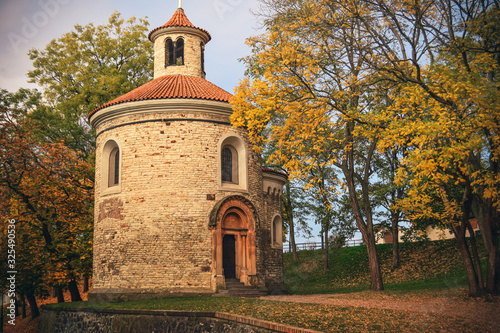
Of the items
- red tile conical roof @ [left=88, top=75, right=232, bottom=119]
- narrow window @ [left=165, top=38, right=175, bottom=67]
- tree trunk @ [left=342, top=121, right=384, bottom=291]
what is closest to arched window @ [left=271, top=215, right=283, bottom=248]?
tree trunk @ [left=342, top=121, right=384, bottom=291]

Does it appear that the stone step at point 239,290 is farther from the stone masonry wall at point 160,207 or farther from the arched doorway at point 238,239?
the stone masonry wall at point 160,207

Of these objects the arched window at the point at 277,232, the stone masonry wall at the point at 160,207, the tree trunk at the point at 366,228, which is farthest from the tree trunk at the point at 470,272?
the arched window at the point at 277,232

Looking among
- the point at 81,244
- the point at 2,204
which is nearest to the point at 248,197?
the point at 81,244

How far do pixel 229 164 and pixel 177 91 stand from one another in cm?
376

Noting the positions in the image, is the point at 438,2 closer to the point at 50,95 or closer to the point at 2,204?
the point at 2,204

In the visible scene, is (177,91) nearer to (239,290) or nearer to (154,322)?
(239,290)

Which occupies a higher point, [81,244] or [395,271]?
[81,244]

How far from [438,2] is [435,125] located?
16.7 ft

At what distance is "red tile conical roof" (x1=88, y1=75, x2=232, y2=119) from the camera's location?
1975 cm

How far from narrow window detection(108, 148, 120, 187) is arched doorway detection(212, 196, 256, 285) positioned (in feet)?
16.0

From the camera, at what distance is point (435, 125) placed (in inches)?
445

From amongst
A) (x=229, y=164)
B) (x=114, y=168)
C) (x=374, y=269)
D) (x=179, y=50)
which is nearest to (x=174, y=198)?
(x=229, y=164)

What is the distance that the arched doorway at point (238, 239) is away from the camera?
1956 cm

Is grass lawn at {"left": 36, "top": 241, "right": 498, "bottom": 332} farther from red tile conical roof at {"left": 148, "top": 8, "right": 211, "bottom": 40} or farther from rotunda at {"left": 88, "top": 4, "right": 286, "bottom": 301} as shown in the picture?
red tile conical roof at {"left": 148, "top": 8, "right": 211, "bottom": 40}
